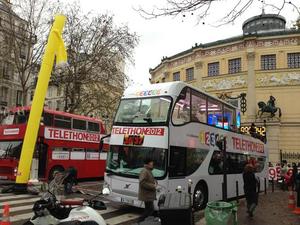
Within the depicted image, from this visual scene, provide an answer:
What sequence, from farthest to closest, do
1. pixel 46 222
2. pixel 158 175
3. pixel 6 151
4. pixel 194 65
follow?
pixel 194 65 < pixel 6 151 < pixel 158 175 < pixel 46 222

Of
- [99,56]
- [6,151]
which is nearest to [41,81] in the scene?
[6,151]

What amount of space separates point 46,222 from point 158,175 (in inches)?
269

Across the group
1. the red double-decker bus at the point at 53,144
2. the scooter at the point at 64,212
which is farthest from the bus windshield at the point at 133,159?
the red double-decker bus at the point at 53,144

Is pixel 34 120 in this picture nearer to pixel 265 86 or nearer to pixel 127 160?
pixel 127 160

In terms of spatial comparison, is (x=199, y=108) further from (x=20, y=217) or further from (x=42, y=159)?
(x=42, y=159)

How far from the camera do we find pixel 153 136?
43.2 feet

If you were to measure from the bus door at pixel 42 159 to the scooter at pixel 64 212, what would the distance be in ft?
49.2

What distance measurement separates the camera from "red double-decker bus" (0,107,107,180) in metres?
20.7

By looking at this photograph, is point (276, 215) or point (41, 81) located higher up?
point (41, 81)

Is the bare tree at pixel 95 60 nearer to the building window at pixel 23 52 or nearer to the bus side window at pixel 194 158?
the building window at pixel 23 52

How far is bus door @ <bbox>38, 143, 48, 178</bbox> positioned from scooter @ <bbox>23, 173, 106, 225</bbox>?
15.0 meters

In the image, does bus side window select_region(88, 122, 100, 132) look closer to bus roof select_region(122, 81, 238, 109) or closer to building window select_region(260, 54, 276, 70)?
bus roof select_region(122, 81, 238, 109)

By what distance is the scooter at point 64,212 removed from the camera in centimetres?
620

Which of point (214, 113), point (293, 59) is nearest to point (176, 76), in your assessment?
point (293, 59)
